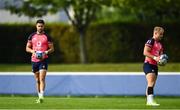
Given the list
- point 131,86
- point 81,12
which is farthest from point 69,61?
point 131,86

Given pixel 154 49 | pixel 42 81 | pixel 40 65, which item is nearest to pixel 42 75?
pixel 42 81

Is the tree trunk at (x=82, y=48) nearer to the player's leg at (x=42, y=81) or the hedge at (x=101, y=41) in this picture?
the hedge at (x=101, y=41)

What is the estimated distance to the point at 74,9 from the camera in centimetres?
4112

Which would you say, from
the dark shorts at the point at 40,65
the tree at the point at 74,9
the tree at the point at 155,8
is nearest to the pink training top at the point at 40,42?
the dark shorts at the point at 40,65

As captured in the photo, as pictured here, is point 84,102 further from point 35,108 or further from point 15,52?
point 15,52

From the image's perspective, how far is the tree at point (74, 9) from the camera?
4038cm

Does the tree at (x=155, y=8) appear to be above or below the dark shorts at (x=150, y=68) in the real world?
above

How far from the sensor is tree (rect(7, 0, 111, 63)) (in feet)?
132

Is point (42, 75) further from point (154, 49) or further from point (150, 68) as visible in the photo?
point (154, 49)

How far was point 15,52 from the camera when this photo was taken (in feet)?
150

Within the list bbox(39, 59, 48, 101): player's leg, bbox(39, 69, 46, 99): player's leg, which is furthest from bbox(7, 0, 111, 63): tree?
bbox(39, 69, 46, 99): player's leg

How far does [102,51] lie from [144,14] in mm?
5844

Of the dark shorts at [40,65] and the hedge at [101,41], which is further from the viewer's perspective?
the hedge at [101,41]

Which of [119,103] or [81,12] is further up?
[81,12]
